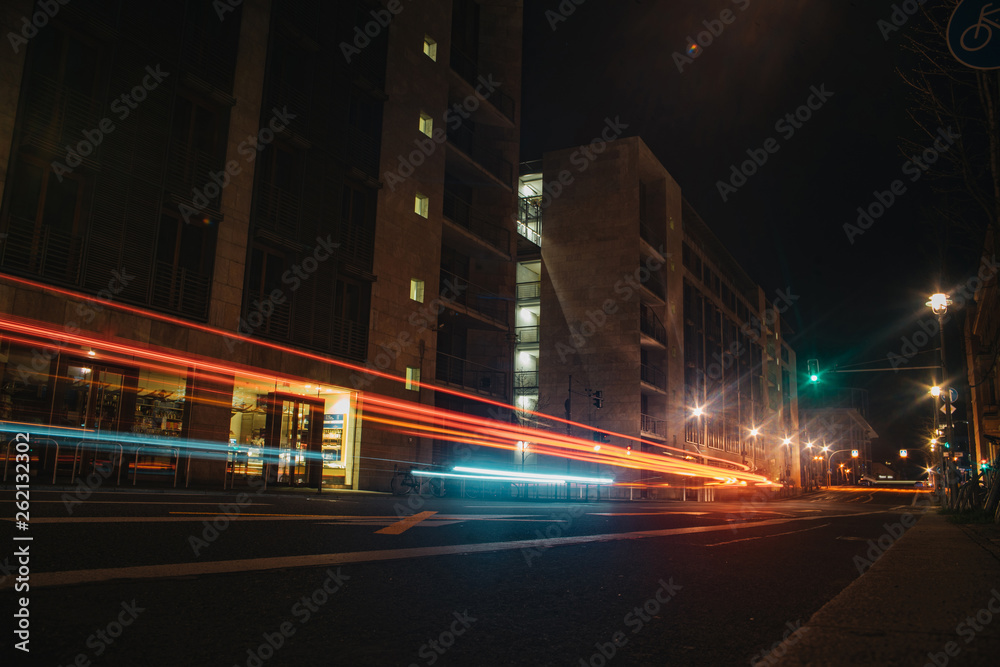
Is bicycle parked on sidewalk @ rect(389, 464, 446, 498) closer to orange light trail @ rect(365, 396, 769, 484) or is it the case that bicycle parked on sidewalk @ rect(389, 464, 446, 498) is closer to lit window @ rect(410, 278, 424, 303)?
orange light trail @ rect(365, 396, 769, 484)

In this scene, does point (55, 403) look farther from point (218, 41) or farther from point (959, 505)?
point (959, 505)

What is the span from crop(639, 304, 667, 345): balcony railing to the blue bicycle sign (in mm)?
42647

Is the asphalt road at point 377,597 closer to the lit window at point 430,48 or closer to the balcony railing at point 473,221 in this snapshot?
the balcony railing at point 473,221

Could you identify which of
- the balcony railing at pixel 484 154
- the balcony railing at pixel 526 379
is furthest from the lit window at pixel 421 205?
the balcony railing at pixel 526 379

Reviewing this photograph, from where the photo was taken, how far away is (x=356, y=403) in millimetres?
24875

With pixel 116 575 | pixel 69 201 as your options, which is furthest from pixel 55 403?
pixel 116 575

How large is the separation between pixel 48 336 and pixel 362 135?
13976 millimetres

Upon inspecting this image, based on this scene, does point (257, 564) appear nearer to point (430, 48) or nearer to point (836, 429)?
point (430, 48)

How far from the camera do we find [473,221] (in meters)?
36.2

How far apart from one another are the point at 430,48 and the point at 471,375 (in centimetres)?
1522

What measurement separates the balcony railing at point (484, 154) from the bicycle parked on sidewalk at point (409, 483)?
16.8m

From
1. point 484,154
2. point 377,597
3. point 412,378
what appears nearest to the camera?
point 377,597

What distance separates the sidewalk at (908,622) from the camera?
2344mm

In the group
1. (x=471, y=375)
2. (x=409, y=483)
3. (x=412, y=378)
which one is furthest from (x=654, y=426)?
(x=409, y=483)
